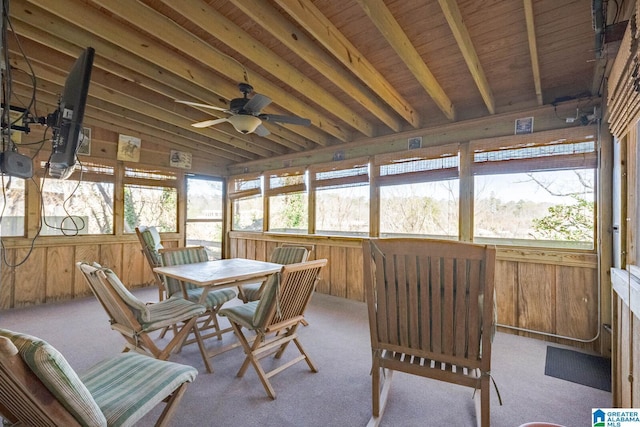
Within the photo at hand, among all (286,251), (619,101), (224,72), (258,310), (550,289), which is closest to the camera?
(619,101)

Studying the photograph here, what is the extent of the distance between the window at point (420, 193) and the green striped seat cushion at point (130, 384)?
3.32m

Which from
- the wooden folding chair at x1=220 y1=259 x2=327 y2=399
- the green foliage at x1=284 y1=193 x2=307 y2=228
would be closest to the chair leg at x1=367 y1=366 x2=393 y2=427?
the wooden folding chair at x1=220 y1=259 x2=327 y2=399

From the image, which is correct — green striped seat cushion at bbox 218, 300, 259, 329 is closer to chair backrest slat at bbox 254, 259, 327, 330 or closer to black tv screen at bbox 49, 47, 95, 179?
chair backrest slat at bbox 254, 259, 327, 330

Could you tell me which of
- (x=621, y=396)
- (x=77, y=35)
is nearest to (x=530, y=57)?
(x=621, y=396)

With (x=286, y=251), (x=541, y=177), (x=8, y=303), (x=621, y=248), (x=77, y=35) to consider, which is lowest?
(x=8, y=303)

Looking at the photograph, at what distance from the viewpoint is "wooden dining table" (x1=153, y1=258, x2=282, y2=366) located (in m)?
2.44

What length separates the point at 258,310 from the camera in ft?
6.91

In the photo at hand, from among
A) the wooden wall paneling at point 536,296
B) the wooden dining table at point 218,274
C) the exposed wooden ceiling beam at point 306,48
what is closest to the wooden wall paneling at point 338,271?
the wooden dining table at point 218,274

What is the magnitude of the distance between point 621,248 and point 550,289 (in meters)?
1.11

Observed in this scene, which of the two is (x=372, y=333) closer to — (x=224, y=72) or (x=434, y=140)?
(x=224, y=72)

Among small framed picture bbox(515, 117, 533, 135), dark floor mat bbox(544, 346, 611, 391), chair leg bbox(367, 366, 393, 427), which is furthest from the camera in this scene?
small framed picture bbox(515, 117, 533, 135)

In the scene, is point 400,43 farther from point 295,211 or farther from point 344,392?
point 295,211

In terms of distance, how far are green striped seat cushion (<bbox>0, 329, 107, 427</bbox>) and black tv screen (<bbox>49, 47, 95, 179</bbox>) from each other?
1.51 meters

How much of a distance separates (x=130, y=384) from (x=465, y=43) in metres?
3.02
